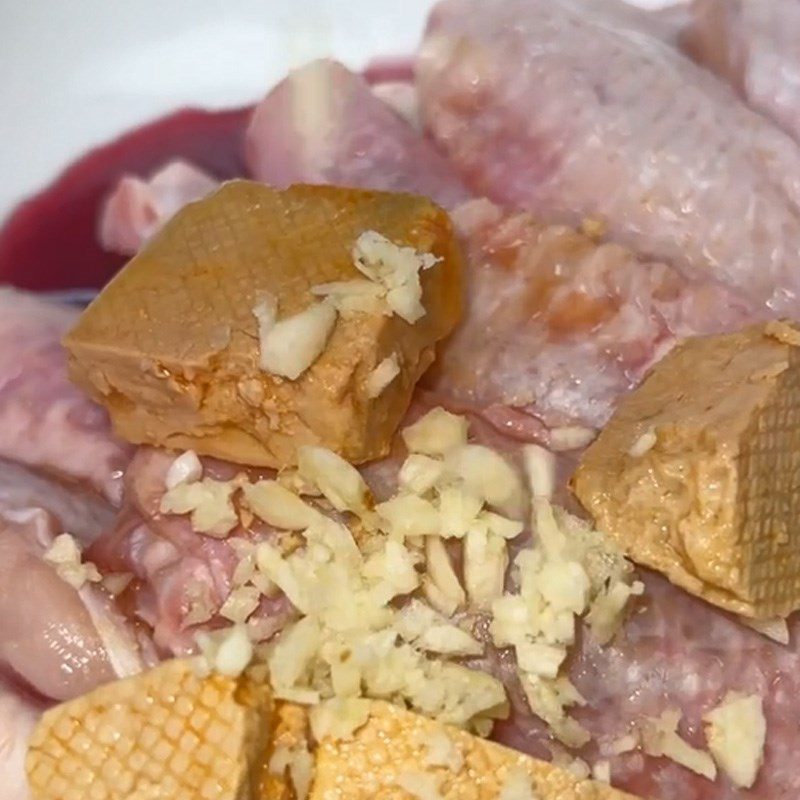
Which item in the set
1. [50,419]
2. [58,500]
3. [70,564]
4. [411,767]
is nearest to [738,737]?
[411,767]

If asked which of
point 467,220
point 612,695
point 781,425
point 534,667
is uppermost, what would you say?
point 467,220

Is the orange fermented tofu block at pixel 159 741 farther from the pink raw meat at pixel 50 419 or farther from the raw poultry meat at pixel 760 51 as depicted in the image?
the raw poultry meat at pixel 760 51

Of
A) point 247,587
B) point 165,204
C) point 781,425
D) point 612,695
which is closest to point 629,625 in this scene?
point 612,695

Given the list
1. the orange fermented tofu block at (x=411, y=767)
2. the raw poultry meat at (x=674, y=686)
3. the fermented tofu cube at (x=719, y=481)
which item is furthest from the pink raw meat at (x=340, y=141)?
the orange fermented tofu block at (x=411, y=767)

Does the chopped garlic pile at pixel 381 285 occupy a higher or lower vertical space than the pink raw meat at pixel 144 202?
higher

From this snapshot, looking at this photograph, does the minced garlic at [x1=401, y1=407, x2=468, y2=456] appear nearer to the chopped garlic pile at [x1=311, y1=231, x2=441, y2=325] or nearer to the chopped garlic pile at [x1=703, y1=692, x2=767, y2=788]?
the chopped garlic pile at [x1=311, y1=231, x2=441, y2=325]

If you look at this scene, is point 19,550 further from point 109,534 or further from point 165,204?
point 165,204

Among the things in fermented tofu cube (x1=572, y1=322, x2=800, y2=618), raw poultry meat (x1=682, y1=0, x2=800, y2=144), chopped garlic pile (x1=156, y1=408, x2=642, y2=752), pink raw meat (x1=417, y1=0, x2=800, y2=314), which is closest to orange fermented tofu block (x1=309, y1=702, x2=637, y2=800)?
chopped garlic pile (x1=156, y1=408, x2=642, y2=752)
